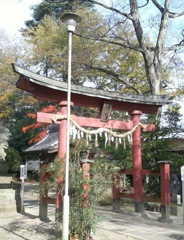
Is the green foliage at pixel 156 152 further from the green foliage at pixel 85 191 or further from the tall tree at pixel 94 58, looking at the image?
the green foliage at pixel 85 191

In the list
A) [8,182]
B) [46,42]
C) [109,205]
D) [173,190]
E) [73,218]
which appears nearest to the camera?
[73,218]

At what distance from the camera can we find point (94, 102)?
12180 mm

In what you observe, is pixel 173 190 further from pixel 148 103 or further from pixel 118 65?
pixel 118 65

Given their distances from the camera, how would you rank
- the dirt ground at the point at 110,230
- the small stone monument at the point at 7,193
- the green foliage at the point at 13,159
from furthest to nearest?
the green foliage at the point at 13,159
the small stone monument at the point at 7,193
the dirt ground at the point at 110,230

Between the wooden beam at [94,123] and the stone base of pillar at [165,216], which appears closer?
the wooden beam at [94,123]

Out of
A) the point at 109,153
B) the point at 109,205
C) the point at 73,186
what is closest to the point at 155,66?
the point at 109,153

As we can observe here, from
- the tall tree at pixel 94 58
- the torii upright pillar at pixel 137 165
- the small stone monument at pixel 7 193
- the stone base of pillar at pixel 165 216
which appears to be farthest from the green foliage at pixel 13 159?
the stone base of pillar at pixel 165 216

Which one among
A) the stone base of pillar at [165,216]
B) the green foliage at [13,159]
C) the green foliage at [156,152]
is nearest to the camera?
the stone base of pillar at [165,216]

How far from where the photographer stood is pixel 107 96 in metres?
11.9

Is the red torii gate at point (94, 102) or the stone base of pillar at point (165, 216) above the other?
the red torii gate at point (94, 102)

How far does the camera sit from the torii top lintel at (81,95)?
33.9ft

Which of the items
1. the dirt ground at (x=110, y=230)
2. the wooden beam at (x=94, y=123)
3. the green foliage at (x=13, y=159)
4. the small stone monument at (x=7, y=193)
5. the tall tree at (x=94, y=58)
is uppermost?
the tall tree at (x=94, y=58)

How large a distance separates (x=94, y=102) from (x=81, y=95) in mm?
746

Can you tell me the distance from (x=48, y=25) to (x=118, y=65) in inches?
340
